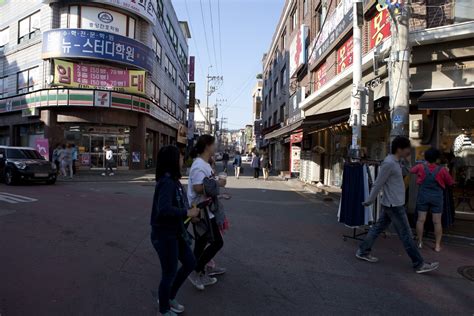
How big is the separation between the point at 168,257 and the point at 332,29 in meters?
13.9

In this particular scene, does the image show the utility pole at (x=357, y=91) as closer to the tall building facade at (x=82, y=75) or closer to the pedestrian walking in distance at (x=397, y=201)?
the pedestrian walking in distance at (x=397, y=201)

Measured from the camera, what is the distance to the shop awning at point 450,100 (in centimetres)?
730

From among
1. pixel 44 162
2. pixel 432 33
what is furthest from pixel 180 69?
pixel 432 33

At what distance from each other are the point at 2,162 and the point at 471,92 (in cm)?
A: 1630

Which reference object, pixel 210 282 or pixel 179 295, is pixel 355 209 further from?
pixel 179 295

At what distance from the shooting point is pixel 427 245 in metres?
6.73

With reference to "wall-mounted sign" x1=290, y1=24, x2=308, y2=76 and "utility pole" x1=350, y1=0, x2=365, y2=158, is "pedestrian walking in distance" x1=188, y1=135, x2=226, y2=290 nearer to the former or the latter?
"utility pole" x1=350, y1=0, x2=365, y2=158

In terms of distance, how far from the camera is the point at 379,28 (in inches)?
440

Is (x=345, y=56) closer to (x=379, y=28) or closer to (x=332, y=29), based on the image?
(x=332, y=29)

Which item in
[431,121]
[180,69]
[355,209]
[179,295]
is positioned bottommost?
[179,295]

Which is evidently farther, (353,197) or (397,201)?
(353,197)

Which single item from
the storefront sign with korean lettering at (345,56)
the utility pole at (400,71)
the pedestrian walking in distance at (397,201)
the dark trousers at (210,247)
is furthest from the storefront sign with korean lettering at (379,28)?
the dark trousers at (210,247)

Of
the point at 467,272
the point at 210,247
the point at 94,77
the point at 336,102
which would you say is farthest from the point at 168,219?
the point at 94,77

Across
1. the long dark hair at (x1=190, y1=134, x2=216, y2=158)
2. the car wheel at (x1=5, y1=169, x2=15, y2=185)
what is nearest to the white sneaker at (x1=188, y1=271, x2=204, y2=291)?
the long dark hair at (x1=190, y1=134, x2=216, y2=158)
